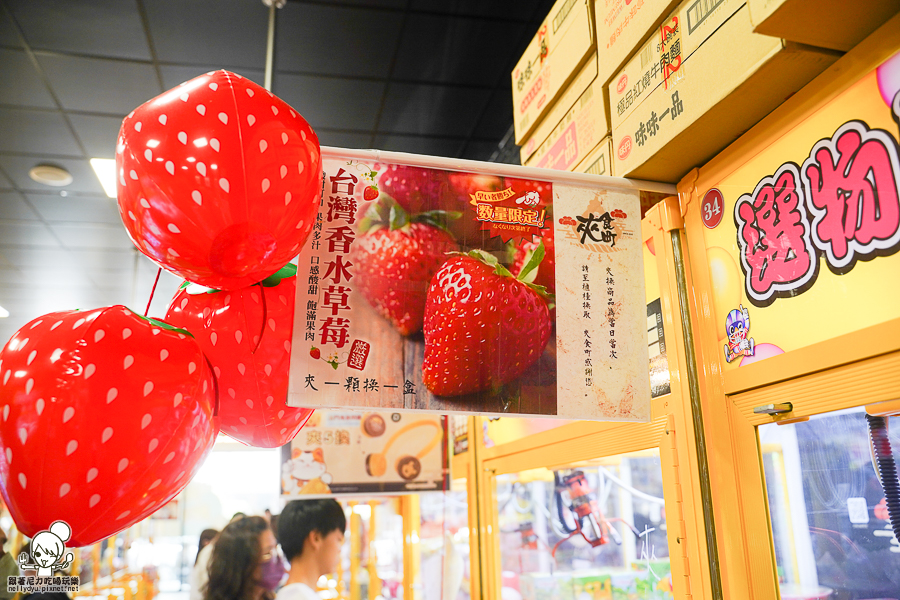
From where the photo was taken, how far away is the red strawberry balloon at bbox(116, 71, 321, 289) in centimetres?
95

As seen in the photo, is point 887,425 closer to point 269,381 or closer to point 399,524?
point 269,381

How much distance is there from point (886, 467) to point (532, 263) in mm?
733

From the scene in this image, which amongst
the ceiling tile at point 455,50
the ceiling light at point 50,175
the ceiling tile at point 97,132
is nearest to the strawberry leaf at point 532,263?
the ceiling tile at point 455,50

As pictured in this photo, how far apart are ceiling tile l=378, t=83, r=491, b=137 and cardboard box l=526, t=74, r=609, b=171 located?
1.20 metres

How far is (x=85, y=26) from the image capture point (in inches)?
102

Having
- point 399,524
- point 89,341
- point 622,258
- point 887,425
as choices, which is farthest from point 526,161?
point 399,524

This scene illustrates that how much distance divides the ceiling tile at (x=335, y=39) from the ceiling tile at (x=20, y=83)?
45.9 inches

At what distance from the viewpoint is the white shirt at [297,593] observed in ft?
9.22

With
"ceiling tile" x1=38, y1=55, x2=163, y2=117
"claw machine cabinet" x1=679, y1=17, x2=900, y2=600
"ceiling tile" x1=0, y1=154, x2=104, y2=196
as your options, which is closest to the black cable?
"claw machine cabinet" x1=679, y1=17, x2=900, y2=600

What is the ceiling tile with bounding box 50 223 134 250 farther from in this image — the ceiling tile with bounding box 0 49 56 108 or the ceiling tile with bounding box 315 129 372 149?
the ceiling tile with bounding box 315 129 372 149

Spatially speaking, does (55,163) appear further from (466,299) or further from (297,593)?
(466,299)

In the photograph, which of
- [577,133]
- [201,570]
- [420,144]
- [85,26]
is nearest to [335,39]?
[420,144]

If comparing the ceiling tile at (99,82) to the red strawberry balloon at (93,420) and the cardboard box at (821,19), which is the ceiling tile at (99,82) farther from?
the cardboard box at (821,19)

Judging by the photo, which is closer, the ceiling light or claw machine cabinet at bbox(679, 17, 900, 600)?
claw machine cabinet at bbox(679, 17, 900, 600)
